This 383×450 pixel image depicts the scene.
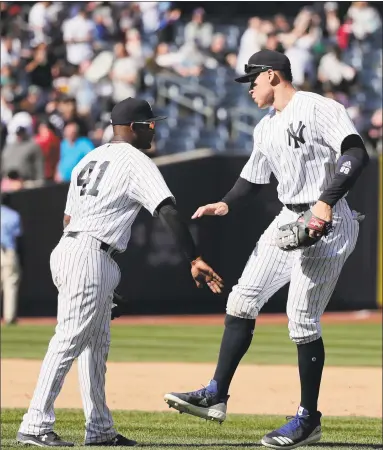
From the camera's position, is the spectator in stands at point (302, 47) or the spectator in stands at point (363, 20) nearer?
the spectator in stands at point (302, 47)

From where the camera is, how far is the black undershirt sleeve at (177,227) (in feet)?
19.1

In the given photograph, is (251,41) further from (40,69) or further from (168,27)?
(40,69)

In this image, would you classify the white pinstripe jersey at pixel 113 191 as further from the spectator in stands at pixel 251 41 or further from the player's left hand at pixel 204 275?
the spectator in stands at pixel 251 41

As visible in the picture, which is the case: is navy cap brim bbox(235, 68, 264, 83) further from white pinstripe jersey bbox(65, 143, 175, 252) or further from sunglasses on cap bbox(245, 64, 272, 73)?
white pinstripe jersey bbox(65, 143, 175, 252)

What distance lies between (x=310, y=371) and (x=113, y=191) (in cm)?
148

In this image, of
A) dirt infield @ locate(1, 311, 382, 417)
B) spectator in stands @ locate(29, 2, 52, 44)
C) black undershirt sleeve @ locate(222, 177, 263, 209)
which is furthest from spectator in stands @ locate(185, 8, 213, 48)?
black undershirt sleeve @ locate(222, 177, 263, 209)

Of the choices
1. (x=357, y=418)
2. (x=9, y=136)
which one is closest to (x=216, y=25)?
(x=9, y=136)

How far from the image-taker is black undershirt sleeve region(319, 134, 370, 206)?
19.4 feet

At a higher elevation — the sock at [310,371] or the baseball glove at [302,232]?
the baseball glove at [302,232]

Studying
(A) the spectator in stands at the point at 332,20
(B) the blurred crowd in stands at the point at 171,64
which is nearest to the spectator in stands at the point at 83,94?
(B) the blurred crowd in stands at the point at 171,64

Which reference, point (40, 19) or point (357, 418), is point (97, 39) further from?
point (357, 418)

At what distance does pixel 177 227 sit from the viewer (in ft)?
19.2

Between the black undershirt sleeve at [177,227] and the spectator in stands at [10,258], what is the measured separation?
9.26 meters

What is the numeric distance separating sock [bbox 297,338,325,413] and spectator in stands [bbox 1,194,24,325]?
8.99 meters
